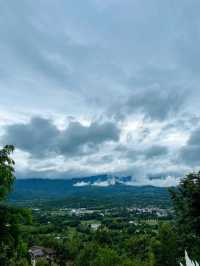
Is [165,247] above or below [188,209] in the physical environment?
below

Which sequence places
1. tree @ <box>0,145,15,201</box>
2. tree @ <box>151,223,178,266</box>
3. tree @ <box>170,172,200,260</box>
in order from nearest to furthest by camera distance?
1. tree @ <box>0,145,15,201</box>
2. tree @ <box>170,172,200,260</box>
3. tree @ <box>151,223,178,266</box>

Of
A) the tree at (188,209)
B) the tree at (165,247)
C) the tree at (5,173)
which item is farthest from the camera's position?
the tree at (165,247)

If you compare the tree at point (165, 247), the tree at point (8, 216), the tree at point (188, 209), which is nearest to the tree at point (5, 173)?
the tree at point (8, 216)

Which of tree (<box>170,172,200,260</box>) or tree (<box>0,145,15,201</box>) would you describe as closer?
tree (<box>0,145,15,201</box>)

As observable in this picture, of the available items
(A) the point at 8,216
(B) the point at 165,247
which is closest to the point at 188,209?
(A) the point at 8,216

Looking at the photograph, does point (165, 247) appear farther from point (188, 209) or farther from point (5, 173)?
point (5, 173)

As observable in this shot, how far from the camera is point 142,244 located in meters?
60.9

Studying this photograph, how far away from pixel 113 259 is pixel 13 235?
130 feet

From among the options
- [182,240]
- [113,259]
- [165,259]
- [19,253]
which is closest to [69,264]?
[113,259]

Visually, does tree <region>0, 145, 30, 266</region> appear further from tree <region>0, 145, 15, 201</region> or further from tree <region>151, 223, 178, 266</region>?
tree <region>151, 223, 178, 266</region>

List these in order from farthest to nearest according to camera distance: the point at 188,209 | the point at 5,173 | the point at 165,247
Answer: the point at 165,247, the point at 188,209, the point at 5,173

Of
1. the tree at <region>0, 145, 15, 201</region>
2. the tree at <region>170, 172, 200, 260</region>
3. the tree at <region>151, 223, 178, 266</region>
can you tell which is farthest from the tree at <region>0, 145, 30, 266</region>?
the tree at <region>151, 223, 178, 266</region>

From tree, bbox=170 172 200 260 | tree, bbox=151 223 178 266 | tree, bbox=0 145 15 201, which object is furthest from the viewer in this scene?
tree, bbox=151 223 178 266

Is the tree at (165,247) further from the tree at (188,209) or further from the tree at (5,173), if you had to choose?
the tree at (5,173)
